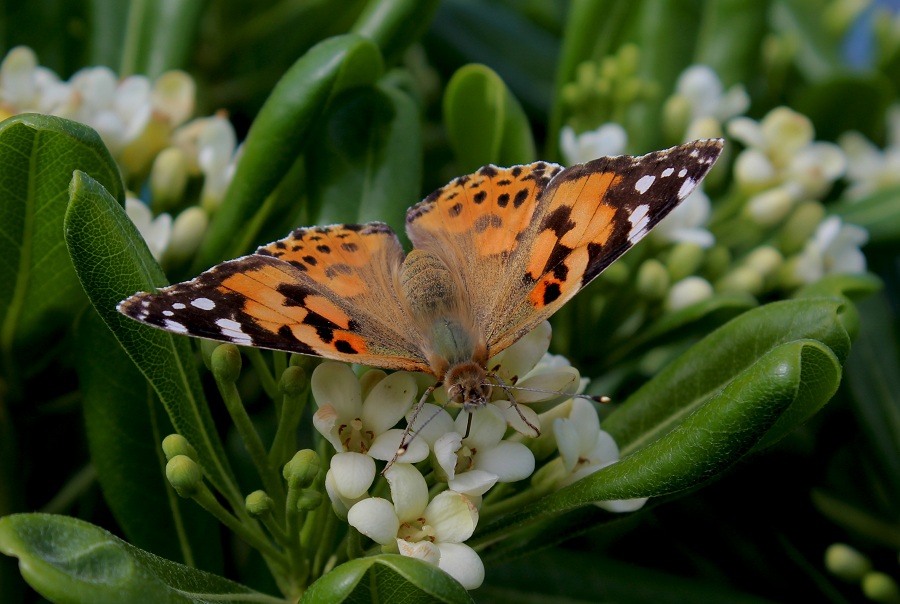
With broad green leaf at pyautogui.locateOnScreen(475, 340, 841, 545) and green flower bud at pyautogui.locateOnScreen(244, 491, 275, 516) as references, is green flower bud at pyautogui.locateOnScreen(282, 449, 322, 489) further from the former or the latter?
broad green leaf at pyautogui.locateOnScreen(475, 340, 841, 545)

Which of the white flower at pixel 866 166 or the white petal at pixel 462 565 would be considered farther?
the white flower at pixel 866 166

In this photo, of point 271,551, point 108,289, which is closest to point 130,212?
point 108,289

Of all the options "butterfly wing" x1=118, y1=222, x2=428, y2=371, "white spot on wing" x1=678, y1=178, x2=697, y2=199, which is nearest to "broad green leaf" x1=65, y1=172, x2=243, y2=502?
"butterfly wing" x1=118, y1=222, x2=428, y2=371

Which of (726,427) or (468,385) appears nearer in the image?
(726,427)

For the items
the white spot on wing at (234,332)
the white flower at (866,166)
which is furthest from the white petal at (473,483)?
the white flower at (866,166)

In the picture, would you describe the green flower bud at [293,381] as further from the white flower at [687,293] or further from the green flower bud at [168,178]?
the white flower at [687,293]

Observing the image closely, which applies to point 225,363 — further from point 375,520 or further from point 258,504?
point 375,520

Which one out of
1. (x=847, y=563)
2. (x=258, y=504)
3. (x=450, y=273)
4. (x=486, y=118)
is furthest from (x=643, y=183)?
(x=847, y=563)
